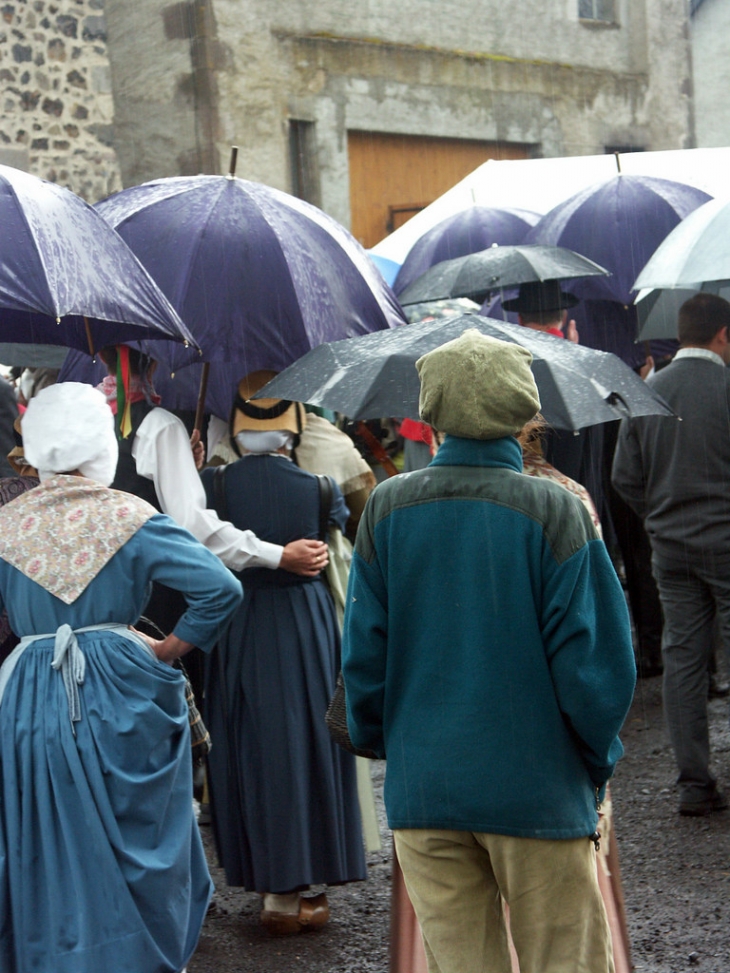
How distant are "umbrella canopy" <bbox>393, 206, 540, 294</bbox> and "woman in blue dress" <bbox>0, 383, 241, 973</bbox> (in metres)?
5.29

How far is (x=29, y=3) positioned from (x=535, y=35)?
7.38 m

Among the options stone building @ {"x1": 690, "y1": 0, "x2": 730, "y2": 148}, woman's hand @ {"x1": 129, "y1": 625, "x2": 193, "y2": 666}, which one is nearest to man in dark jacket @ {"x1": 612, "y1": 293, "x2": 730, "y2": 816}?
A: woman's hand @ {"x1": 129, "y1": 625, "x2": 193, "y2": 666}

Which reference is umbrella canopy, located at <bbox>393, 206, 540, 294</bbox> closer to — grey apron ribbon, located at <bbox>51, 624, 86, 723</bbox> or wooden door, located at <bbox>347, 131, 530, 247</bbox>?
grey apron ribbon, located at <bbox>51, 624, 86, 723</bbox>

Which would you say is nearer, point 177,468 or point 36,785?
point 36,785

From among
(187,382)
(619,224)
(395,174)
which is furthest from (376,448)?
(395,174)

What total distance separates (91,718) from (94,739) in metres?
0.05

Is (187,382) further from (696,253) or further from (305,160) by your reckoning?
(305,160)

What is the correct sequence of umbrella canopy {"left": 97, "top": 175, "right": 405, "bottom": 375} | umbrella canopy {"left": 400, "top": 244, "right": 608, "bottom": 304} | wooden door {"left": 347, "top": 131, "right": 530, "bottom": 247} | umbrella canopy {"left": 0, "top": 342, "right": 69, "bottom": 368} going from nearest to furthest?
umbrella canopy {"left": 97, "top": 175, "right": 405, "bottom": 375} → umbrella canopy {"left": 0, "top": 342, "right": 69, "bottom": 368} → umbrella canopy {"left": 400, "top": 244, "right": 608, "bottom": 304} → wooden door {"left": 347, "top": 131, "right": 530, "bottom": 247}

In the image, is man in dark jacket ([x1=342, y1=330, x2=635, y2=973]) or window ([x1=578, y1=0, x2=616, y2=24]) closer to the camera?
man in dark jacket ([x1=342, y1=330, x2=635, y2=973])

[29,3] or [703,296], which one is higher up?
[29,3]

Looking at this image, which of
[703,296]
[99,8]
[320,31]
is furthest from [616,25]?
[703,296]

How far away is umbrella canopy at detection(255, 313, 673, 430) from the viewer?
12.8 ft

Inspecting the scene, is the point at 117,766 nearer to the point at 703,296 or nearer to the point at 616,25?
the point at 703,296

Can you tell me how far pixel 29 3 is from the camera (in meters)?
13.1
